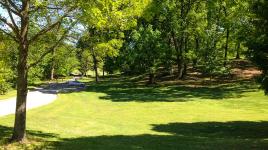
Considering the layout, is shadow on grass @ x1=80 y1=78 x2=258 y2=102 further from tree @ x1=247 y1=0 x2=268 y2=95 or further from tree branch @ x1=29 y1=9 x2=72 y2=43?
tree branch @ x1=29 y1=9 x2=72 y2=43

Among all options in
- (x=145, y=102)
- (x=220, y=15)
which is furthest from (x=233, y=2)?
(x=145, y=102)

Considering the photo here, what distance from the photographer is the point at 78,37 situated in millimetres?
16516

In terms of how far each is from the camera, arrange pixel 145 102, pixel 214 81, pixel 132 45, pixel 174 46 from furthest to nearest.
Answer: pixel 174 46
pixel 132 45
pixel 214 81
pixel 145 102

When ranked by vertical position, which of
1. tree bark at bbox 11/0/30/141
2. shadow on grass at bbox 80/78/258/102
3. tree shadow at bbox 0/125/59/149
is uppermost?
tree bark at bbox 11/0/30/141

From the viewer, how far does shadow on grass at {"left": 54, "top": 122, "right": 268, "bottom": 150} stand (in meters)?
17.1

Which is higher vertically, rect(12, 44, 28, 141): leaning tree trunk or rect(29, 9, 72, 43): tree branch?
rect(29, 9, 72, 43): tree branch

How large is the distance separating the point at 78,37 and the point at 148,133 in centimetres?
847

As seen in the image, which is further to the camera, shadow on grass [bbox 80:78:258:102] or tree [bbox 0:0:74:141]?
shadow on grass [bbox 80:78:258:102]

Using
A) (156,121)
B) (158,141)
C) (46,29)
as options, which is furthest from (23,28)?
(156,121)

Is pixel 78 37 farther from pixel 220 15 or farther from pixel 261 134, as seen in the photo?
pixel 220 15

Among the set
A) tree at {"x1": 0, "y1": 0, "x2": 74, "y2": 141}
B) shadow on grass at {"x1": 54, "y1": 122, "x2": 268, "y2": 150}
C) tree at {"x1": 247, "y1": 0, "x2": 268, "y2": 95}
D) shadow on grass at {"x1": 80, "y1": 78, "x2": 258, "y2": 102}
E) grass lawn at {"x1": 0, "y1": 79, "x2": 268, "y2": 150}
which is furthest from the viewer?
shadow on grass at {"x1": 80, "y1": 78, "x2": 258, "y2": 102}

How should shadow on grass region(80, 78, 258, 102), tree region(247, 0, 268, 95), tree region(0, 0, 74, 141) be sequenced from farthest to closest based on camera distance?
shadow on grass region(80, 78, 258, 102) → tree region(247, 0, 268, 95) → tree region(0, 0, 74, 141)

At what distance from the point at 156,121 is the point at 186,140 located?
9.00m

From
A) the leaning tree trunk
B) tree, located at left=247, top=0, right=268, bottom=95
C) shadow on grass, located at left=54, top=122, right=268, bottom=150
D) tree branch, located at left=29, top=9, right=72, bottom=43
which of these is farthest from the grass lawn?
tree branch, located at left=29, top=9, right=72, bottom=43
